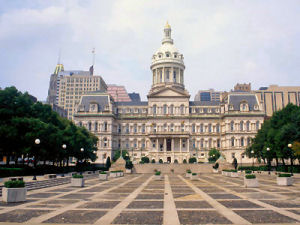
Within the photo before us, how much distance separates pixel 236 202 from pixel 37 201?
13.1m

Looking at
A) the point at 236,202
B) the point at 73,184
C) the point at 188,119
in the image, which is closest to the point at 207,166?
the point at 188,119

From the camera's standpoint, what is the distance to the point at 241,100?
9962cm

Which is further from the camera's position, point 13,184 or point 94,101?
point 94,101

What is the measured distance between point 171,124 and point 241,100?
2495 cm

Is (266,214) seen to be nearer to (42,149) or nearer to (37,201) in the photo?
(37,201)

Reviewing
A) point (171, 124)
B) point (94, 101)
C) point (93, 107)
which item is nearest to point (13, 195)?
point (171, 124)

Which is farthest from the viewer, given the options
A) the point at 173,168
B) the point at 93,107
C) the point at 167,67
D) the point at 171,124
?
the point at 167,67

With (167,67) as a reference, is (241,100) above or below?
below

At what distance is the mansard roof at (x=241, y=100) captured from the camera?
324 ft

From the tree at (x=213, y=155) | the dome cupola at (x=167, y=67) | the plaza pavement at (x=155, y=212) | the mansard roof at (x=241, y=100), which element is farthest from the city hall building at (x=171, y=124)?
the plaza pavement at (x=155, y=212)

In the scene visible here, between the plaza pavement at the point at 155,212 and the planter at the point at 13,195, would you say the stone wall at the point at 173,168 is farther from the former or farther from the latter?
the planter at the point at 13,195

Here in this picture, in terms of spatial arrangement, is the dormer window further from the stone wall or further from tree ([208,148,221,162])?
tree ([208,148,221,162])

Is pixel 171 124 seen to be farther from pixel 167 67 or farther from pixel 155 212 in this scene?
A: pixel 155 212

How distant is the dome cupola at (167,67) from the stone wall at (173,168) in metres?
42.6
